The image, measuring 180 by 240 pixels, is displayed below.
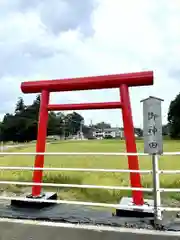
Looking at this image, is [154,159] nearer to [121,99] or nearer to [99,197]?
[121,99]

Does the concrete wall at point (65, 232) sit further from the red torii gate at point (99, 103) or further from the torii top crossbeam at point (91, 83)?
the torii top crossbeam at point (91, 83)

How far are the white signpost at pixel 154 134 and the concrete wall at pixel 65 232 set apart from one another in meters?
0.23

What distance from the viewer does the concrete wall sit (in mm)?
2461

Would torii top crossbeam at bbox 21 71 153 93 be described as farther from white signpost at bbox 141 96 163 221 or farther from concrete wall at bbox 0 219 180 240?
concrete wall at bbox 0 219 180 240

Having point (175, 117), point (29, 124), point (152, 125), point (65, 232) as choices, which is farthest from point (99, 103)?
point (29, 124)

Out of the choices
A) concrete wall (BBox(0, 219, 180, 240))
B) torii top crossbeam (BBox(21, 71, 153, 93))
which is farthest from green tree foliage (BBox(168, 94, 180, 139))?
concrete wall (BBox(0, 219, 180, 240))

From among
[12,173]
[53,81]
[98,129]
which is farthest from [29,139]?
[53,81]

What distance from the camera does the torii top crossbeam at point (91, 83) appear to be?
355 cm

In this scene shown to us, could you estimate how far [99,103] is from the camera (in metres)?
3.75

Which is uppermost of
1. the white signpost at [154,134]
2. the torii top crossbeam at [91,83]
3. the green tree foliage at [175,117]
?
the green tree foliage at [175,117]

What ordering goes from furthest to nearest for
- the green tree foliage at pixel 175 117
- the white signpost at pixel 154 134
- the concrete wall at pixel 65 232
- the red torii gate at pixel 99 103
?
the green tree foliage at pixel 175 117
the red torii gate at pixel 99 103
the white signpost at pixel 154 134
the concrete wall at pixel 65 232

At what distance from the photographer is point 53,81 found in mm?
3939

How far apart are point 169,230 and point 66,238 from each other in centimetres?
87

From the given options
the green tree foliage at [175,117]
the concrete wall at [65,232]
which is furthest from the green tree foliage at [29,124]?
the concrete wall at [65,232]
